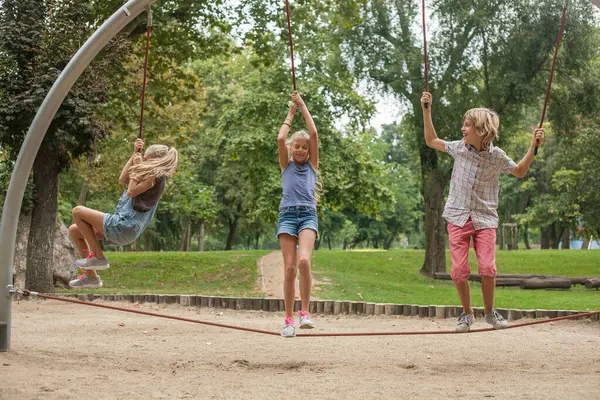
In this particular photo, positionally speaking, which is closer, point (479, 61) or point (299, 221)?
point (299, 221)

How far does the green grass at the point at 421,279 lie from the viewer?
1503 cm

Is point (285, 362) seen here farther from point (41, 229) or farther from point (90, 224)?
point (41, 229)

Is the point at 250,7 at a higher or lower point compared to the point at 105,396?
higher

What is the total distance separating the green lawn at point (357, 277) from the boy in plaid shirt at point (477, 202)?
7010mm

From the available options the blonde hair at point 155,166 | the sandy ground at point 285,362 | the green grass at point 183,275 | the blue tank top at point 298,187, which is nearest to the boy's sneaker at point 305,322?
the sandy ground at point 285,362

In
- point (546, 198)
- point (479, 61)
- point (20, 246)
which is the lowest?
point (20, 246)

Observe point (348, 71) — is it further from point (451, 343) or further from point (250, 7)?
point (451, 343)

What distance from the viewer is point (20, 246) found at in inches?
617

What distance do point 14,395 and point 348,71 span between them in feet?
59.4

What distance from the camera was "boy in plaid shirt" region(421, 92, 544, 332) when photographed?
266 inches

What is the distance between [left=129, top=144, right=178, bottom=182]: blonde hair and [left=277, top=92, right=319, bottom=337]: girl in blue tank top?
42.6 inches

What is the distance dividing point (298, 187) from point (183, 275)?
42.2 feet

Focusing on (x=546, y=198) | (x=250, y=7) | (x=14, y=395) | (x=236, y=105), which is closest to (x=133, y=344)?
(x=14, y=395)

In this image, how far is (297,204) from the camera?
284 inches
